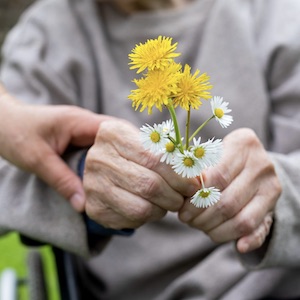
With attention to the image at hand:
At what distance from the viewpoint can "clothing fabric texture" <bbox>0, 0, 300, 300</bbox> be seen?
3.01 ft

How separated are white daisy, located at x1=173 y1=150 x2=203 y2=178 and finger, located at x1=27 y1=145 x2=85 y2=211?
0.92ft

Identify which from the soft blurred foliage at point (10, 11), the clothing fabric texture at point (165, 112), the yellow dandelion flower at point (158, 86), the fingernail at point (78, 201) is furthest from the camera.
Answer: the soft blurred foliage at point (10, 11)

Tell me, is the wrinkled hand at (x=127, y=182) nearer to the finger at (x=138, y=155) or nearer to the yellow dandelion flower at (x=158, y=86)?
the finger at (x=138, y=155)

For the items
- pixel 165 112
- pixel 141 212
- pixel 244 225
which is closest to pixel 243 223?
pixel 244 225

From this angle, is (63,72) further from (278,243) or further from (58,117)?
(278,243)

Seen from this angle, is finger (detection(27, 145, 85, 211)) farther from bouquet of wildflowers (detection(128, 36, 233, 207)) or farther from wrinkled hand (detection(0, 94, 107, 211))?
bouquet of wildflowers (detection(128, 36, 233, 207))

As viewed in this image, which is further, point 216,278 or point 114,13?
point 114,13

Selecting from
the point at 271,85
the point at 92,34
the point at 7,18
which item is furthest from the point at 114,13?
the point at 7,18

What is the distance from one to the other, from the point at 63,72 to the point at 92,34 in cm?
8

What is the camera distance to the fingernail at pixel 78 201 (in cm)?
77

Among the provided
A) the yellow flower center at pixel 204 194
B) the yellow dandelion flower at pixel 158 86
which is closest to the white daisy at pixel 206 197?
the yellow flower center at pixel 204 194

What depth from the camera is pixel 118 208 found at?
25.8 inches

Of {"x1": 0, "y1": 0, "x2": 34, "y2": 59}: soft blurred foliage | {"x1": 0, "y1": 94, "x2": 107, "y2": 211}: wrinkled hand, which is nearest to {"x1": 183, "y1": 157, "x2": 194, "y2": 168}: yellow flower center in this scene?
{"x1": 0, "y1": 94, "x2": 107, "y2": 211}: wrinkled hand

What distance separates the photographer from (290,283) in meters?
0.93
